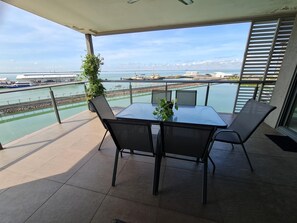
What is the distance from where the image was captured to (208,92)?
374 cm

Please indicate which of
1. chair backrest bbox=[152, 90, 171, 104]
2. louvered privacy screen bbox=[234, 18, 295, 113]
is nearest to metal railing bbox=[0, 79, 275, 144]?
louvered privacy screen bbox=[234, 18, 295, 113]

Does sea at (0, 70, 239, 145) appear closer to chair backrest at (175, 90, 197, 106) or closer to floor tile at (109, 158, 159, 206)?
chair backrest at (175, 90, 197, 106)

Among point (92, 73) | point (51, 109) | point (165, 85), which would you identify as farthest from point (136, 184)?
point (92, 73)

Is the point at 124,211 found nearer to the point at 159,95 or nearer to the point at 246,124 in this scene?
the point at 246,124

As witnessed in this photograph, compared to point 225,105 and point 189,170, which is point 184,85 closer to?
point 225,105

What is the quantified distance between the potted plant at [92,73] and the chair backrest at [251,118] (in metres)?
3.73

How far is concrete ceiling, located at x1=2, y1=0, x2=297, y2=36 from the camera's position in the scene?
257 centimetres

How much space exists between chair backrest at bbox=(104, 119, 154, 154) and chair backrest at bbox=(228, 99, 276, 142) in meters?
1.35

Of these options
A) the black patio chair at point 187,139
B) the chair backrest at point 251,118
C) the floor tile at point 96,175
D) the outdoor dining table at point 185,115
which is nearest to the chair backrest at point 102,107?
the outdoor dining table at point 185,115

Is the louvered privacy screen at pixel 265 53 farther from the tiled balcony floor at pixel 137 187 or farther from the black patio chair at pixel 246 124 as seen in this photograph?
the black patio chair at pixel 246 124

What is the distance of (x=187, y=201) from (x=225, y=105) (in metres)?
3.39

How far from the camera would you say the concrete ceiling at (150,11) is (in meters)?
2.57

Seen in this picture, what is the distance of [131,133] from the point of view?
4.71 feet

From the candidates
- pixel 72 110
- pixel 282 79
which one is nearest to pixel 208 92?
pixel 282 79
